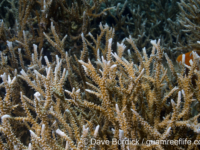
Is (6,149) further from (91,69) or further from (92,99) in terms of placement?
(92,99)

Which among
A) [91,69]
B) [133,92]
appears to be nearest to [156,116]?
[133,92]

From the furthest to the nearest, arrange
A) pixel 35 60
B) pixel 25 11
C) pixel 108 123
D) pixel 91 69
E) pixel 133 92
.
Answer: pixel 25 11 < pixel 35 60 < pixel 108 123 < pixel 133 92 < pixel 91 69

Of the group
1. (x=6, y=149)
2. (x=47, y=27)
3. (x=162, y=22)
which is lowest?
(x=6, y=149)

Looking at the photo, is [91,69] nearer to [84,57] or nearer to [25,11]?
[84,57]

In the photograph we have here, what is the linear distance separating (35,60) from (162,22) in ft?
13.7

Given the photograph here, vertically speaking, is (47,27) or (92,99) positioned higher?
(47,27)

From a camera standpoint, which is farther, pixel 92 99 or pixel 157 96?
pixel 92 99

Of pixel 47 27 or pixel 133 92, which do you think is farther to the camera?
pixel 47 27

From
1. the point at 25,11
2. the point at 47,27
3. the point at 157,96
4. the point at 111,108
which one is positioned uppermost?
the point at 25,11

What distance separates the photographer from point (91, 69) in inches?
59.1

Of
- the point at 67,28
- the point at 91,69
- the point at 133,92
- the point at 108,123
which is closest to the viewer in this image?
the point at 91,69

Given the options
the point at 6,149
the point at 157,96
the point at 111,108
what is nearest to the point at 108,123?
the point at 111,108

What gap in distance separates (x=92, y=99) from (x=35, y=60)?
1170 millimetres

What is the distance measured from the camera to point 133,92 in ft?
5.41
